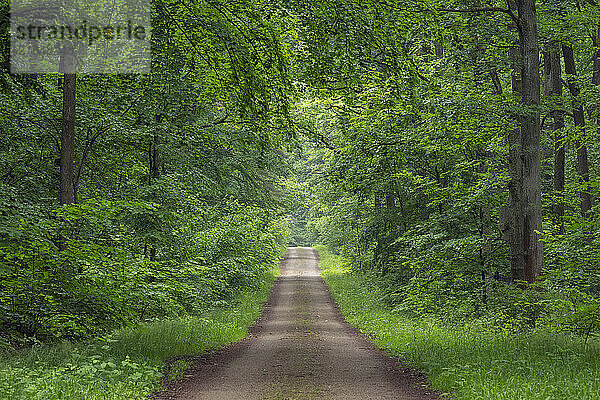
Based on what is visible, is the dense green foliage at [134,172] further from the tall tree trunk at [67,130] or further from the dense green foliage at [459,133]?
the dense green foliage at [459,133]

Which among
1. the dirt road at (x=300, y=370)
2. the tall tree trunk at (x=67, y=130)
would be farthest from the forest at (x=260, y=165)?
the dirt road at (x=300, y=370)

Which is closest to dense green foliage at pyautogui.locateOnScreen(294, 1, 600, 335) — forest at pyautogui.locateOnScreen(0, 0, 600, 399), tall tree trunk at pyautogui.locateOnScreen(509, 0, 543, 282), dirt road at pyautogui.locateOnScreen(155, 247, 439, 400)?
forest at pyautogui.locateOnScreen(0, 0, 600, 399)

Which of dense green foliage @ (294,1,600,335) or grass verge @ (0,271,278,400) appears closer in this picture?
grass verge @ (0,271,278,400)

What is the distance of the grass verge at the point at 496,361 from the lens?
755 cm

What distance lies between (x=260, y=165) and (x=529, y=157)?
8009 millimetres

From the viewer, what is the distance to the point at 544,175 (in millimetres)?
24656

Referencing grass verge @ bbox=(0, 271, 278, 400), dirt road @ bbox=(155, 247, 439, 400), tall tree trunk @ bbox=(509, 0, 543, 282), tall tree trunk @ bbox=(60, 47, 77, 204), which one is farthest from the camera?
tall tree trunk @ bbox=(509, 0, 543, 282)

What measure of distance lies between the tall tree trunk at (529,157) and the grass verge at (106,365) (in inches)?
306

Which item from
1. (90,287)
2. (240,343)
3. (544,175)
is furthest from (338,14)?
(544,175)

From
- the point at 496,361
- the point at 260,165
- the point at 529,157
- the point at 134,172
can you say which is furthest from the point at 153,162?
the point at 496,361

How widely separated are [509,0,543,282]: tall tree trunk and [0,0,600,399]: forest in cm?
5

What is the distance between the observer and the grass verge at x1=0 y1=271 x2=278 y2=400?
7.52m

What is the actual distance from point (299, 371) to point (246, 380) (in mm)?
1145

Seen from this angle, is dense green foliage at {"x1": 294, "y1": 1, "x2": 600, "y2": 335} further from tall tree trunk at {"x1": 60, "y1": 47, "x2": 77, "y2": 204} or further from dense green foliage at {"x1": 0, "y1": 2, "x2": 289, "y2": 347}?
tall tree trunk at {"x1": 60, "y1": 47, "x2": 77, "y2": 204}
